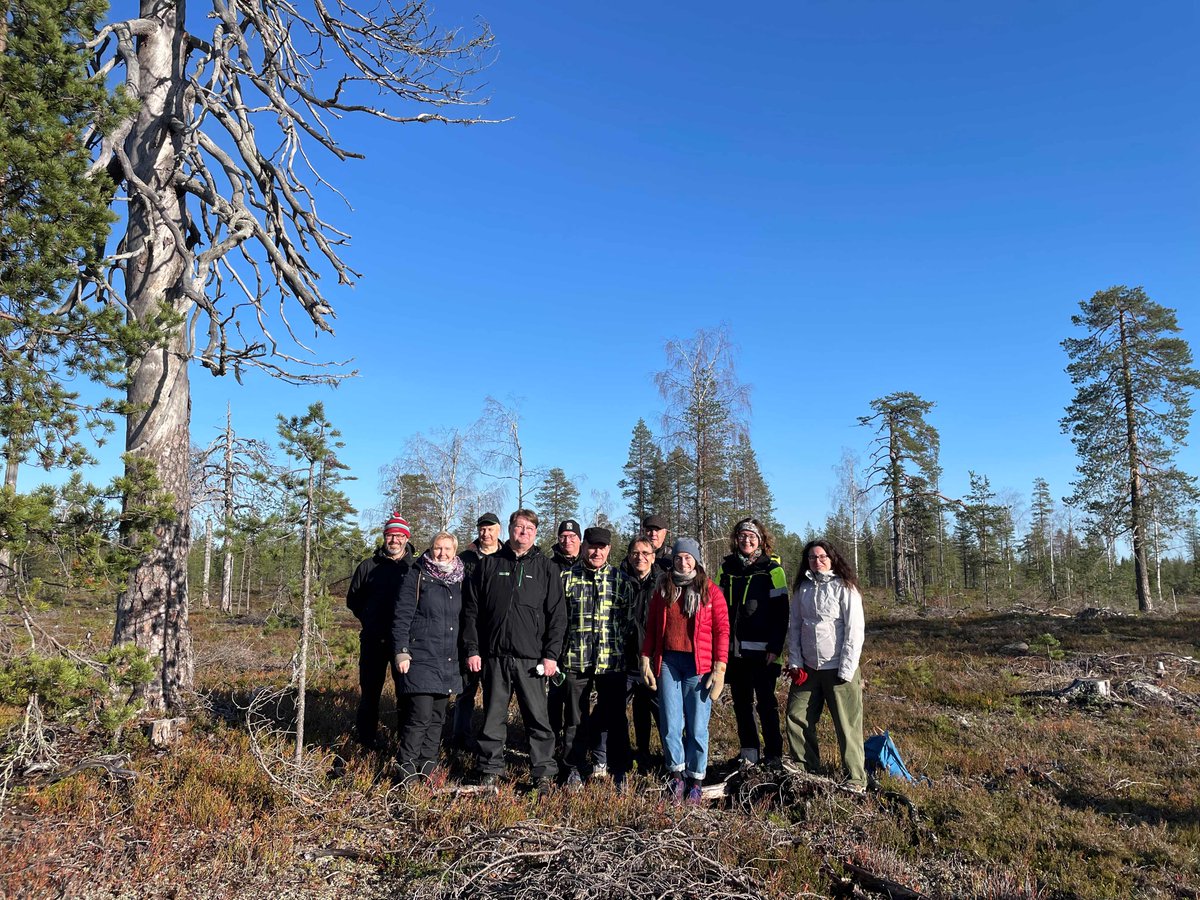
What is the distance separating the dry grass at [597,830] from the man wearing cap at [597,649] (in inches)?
22.4

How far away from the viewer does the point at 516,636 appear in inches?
217

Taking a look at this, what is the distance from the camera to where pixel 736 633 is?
6082 millimetres

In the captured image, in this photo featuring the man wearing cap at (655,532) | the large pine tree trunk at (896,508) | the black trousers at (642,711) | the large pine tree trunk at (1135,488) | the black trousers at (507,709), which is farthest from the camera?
the large pine tree trunk at (896,508)

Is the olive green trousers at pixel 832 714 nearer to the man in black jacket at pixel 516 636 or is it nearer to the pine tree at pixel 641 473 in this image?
the man in black jacket at pixel 516 636

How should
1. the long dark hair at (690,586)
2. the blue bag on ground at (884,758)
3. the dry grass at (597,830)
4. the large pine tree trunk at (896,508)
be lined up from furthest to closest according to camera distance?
the large pine tree trunk at (896,508) < the blue bag on ground at (884,758) < the long dark hair at (690,586) < the dry grass at (597,830)

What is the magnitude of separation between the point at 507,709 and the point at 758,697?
2.27m

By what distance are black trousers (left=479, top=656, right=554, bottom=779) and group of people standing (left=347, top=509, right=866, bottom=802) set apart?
0.01 metres

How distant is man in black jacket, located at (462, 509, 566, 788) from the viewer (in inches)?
214

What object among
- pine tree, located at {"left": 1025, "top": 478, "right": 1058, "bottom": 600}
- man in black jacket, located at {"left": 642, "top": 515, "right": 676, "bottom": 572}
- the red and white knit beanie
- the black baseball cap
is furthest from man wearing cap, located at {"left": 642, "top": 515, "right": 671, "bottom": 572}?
pine tree, located at {"left": 1025, "top": 478, "right": 1058, "bottom": 600}

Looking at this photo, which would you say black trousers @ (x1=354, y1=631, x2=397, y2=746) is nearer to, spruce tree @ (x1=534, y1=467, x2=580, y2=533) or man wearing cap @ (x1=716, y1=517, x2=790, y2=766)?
man wearing cap @ (x1=716, y1=517, x2=790, y2=766)

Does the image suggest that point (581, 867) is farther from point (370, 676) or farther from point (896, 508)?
point (896, 508)

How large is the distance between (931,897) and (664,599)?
263cm

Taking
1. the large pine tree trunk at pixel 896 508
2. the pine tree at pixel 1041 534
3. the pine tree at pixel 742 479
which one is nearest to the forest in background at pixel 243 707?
the pine tree at pixel 742 479

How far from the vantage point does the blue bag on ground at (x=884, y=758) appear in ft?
19.5
